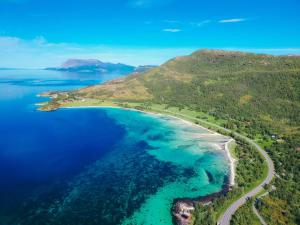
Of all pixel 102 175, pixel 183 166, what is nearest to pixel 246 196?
pixel 183 166

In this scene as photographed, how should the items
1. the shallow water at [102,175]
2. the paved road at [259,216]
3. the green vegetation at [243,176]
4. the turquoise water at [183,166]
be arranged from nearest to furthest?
the paved road at [259,216], the shallow water at [102,175], the green vegetation at [243,176], the turquoise water at [183,166]

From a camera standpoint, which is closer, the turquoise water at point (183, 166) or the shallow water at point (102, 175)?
the shallow water at point (102, 175)

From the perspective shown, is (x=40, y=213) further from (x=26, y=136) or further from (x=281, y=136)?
(x=281, y=136)

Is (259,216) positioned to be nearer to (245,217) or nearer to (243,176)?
(245,217)

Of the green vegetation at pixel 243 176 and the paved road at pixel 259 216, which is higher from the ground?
the green vegetation at pixel 243 176

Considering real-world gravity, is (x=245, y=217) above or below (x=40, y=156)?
below

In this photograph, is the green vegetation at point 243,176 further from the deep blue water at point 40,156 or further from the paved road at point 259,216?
the deep blue water at point 40,156

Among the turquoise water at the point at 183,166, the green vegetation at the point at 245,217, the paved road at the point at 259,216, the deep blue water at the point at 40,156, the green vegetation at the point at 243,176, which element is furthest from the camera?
the deep blue water at the point at 40,156

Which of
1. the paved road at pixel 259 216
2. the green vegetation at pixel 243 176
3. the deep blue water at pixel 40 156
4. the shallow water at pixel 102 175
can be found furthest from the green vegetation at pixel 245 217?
the deep blue water at pixel 40 156
